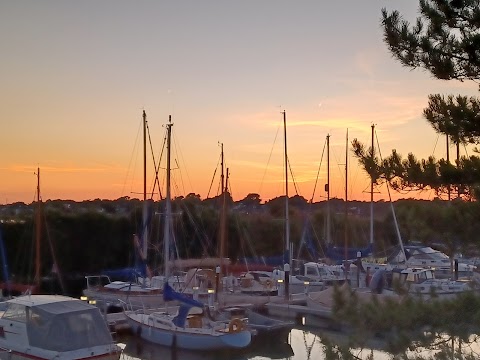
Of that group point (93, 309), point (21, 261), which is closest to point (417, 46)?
point (93, 309)

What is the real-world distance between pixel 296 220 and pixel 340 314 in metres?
28.2

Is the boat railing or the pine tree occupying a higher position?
the pine tree

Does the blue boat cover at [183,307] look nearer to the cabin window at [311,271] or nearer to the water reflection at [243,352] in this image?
the water reflection at [243,352]

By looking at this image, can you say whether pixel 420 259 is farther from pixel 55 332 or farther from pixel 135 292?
pixel 55 332

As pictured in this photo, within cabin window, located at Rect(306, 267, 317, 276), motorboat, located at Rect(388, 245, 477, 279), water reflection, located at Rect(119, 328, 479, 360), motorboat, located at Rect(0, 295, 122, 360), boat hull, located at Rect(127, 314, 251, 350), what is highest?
motorboat, located at Rect(388, 245, 477, 279)

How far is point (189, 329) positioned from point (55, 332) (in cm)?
440

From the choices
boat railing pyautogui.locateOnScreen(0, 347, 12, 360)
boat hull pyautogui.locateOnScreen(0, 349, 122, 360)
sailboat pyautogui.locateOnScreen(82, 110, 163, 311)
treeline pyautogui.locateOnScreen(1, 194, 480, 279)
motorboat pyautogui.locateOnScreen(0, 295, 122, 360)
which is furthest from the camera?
treeline pyautogui.locateOnScreen(1, 194, 480, 279)

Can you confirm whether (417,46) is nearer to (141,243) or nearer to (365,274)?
(141,243)

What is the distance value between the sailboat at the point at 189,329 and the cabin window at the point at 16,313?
4.23 m

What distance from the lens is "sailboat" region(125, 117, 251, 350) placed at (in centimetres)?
1723

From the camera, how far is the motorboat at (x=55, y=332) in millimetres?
13820

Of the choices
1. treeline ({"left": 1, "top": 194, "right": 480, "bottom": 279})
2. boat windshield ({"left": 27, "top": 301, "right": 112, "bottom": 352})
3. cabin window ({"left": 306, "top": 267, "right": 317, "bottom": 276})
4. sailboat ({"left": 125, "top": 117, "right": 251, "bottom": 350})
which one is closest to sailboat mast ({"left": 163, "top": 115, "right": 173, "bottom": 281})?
sailboat ({"left": 125, "top": 117, "right": 251, "bottom": 350})

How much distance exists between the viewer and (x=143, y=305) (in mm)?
20938

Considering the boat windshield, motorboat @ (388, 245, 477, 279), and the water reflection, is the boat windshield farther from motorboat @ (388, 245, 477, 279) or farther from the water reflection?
motorboat @ (388, 245, 477, 279)
